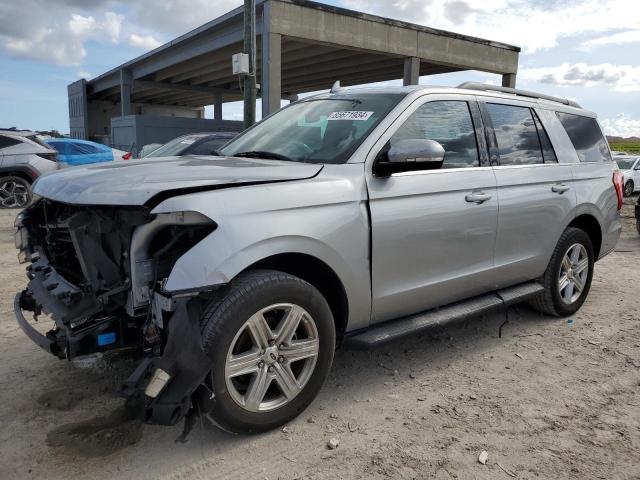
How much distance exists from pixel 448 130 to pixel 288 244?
161cm

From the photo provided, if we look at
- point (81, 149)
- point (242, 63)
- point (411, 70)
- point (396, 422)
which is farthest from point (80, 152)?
point (396, 422)

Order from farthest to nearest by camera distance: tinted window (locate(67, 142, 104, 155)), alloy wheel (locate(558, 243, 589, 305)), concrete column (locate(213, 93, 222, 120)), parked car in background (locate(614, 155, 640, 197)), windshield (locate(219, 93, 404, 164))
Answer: concrete column (locate(213, 93, 222, 120)), parked car in background (locate(614, 155, 640, 197)), tinted window (locate(67, 142, 104, 155)), alloy wheel (locate(558, 243, 589, 305)), windshield (locate(219, 93, 404, 164))

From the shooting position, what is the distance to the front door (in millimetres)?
3164

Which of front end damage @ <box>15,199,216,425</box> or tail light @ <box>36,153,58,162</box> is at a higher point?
tail light @ <box>36,153,58,162</box>

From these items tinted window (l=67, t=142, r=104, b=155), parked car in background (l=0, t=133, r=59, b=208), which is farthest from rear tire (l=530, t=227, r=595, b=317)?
tinted window (l=67, t=142, r=104, b=155)

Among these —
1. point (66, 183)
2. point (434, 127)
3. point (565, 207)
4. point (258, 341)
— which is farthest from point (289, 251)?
point (565, 207)

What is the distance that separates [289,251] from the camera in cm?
272

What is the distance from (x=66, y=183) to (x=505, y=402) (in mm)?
2826

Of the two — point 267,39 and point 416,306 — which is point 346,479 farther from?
point 267,39

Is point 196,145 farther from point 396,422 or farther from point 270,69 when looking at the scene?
point 270,69

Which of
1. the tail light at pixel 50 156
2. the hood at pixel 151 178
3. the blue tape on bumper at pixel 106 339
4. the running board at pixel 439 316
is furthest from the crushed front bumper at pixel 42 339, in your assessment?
the tail light at pixel 50 156

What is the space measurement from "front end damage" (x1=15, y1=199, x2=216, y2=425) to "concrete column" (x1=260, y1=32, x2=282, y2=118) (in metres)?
12.8

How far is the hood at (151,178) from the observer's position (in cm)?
251

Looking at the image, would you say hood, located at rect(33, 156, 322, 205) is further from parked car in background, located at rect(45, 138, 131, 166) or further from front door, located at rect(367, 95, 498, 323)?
parked car in background, located at rect(45, 138, 131, 166)
